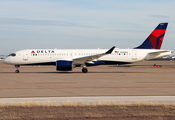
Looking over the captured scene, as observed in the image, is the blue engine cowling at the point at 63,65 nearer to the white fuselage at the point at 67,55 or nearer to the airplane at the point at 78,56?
the airplane at the point at 78,56

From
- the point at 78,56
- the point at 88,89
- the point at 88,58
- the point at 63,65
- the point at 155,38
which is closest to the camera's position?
the point at 88,89

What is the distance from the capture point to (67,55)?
36.1 metres

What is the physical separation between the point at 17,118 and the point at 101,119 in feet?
8.90

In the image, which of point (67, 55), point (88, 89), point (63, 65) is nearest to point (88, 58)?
point (63, 65)

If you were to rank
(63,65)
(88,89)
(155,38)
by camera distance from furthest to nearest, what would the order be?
(155,38) < (63,65) < (88,89)

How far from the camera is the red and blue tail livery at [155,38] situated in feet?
124

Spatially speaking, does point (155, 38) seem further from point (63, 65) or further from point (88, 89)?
point (88, 89)

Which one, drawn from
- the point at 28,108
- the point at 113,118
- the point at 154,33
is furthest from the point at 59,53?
the point at 113,118

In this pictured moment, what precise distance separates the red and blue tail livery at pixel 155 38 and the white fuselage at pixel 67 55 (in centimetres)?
157

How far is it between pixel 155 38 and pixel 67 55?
13435 millimetres

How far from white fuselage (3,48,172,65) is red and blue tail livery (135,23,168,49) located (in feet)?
5.14

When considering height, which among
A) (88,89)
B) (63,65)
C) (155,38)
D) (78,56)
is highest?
(155,38)

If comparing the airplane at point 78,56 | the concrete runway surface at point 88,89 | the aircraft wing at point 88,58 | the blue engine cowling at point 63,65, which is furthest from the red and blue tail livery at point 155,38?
the concrete runway surface at point 88,89

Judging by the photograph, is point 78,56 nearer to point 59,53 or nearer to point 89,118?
point 59,53
